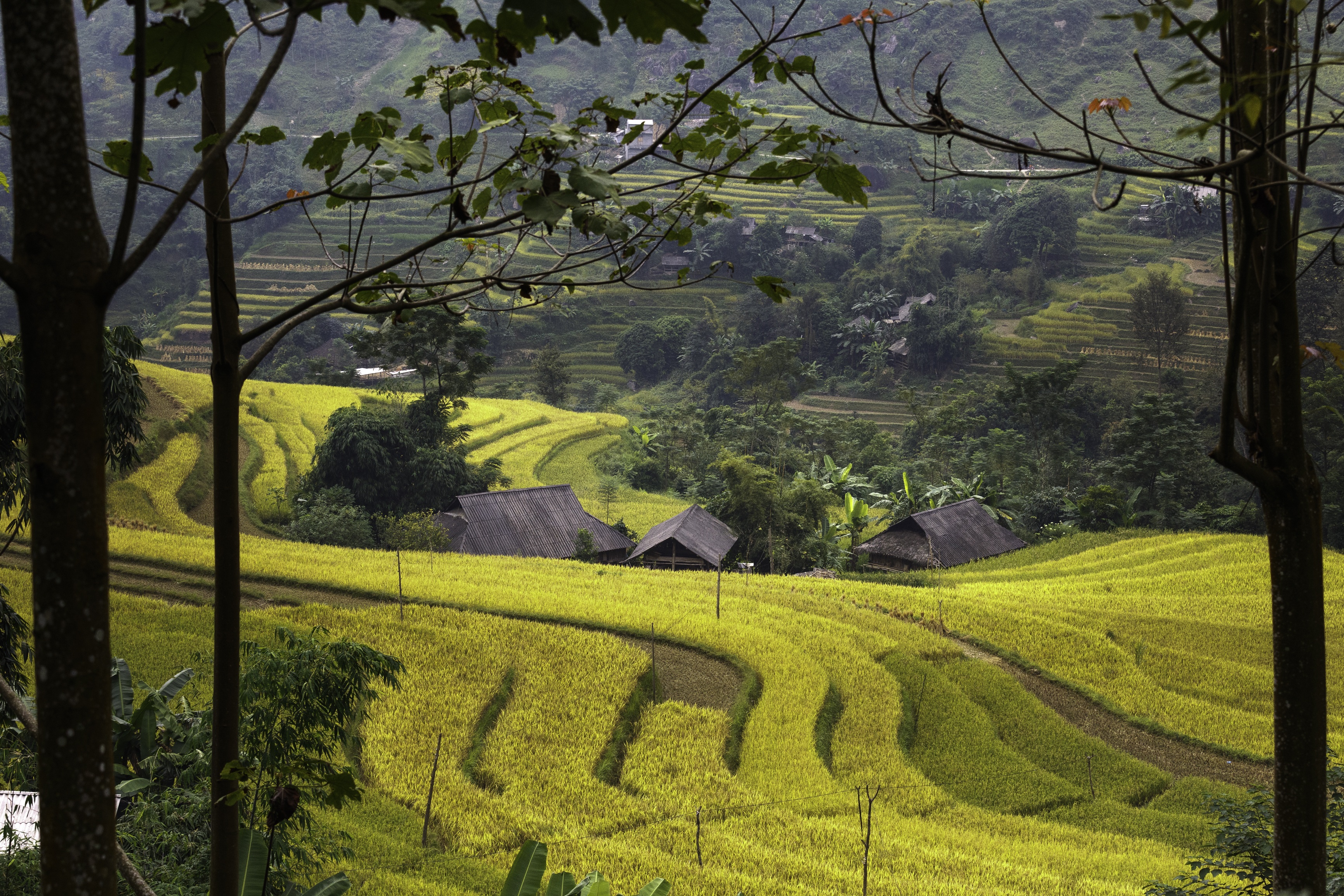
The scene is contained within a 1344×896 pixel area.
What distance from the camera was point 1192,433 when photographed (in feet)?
79.0

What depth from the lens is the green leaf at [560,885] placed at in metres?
3.02

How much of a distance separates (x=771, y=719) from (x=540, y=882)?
7.52 meters

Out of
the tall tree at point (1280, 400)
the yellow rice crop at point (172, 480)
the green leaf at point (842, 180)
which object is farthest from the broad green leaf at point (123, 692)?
the yellow rice crop at point (172, 480)

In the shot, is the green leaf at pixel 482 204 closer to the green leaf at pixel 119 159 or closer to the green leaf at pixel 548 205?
the green leaf at pixel 548 205

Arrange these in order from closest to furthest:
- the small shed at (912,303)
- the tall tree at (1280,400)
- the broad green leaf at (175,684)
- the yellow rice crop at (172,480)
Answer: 1. the tall tree at (1280,400)
2. the broad green leaf at (175,684)
3. the yellow rice crop at (172,480)
4. the small shed at (912,303)

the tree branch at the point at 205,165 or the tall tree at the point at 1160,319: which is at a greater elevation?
the tall tree at the point at 1160,319

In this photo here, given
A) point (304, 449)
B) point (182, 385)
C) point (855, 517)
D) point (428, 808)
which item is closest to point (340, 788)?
point (428, 808)

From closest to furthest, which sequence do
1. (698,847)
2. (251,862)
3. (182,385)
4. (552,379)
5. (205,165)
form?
(205,165), (251,862), (698,847), (182,385), (552,379)

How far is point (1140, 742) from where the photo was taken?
1146 centimetres

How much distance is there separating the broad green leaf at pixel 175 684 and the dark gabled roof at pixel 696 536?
1368 cm

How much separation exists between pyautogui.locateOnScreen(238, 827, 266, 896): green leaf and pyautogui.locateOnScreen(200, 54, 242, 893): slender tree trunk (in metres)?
1.31

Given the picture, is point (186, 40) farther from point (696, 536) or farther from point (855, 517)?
point (855, 517)

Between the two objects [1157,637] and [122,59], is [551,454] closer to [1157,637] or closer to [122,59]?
[1157,637]

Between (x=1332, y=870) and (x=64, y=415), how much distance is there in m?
5.63
